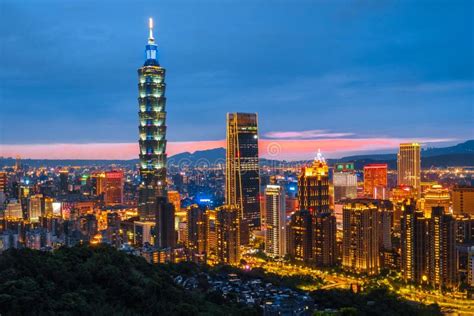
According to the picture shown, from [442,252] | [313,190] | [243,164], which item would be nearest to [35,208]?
[243,164]

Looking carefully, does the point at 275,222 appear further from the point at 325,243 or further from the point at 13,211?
the point at 13,211

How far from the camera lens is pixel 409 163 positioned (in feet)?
96.8

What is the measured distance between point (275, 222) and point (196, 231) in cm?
246

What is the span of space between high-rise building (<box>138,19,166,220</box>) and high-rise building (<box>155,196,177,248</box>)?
14.3ft

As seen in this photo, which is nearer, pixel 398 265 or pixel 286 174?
pixel 398 265

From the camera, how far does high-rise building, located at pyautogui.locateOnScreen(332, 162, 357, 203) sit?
90.9ft

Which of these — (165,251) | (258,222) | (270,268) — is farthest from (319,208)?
(165,251)

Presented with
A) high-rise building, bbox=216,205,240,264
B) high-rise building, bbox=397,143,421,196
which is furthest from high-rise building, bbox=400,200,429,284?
high-rise building, bbox=397,143,421,196

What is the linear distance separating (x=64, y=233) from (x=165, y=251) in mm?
4271

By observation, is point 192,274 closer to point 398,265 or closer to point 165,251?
point 165,251

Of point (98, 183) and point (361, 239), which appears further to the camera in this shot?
point (98, 183)

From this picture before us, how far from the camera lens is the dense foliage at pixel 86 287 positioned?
591 cm

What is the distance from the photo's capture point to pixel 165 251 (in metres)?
15.8

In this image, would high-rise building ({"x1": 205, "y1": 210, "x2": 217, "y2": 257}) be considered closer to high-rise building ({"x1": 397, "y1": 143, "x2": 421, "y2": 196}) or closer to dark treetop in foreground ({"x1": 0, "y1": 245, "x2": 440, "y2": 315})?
dark treetop in foreground ({"x1": 0, "y1": 245, "x2": 440, "y2": 315})
